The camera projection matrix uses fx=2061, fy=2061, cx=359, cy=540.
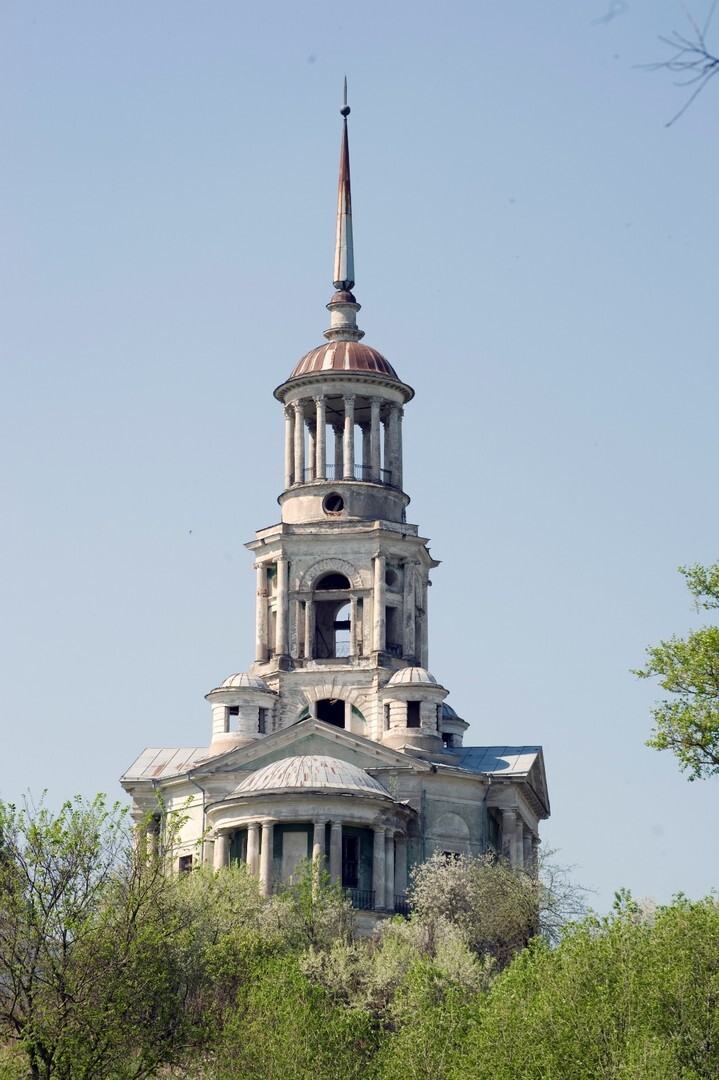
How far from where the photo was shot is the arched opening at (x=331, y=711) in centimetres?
6950

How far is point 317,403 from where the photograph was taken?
72.4 meters

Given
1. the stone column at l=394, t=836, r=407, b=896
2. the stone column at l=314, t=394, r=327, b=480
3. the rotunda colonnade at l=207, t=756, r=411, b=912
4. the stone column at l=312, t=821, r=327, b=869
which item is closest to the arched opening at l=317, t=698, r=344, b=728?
the rotunda colonnade at l=207, t=756, r=411, b=912

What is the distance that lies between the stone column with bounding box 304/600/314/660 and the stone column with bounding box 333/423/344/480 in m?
4.77

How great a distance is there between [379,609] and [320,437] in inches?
264

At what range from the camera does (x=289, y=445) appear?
73.4 m

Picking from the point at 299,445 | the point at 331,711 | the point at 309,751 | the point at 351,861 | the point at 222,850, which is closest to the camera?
the point at 351,861

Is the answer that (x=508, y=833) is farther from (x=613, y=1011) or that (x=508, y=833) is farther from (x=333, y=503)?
(x=613, y=1011)

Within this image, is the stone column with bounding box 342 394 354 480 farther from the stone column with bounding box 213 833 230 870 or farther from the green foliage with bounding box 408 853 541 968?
the green foliage with bounding box 408 853 541 968

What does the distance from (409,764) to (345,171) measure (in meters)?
25.2

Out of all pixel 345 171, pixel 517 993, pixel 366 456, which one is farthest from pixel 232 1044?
pixel 345 171

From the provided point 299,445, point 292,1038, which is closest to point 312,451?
point 299,445

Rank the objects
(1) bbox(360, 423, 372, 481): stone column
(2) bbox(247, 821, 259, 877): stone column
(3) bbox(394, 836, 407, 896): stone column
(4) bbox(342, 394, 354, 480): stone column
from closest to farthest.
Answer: (2) bbox(247, 821, 259, 877): stone column
(3) bbox(394, 836, 407, 896): stone column
(4) bbox(342, 394, 354, 480): stone column
(1) bbox(360, 423, 372, 481): stone column

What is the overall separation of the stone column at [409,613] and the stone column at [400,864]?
325 inches

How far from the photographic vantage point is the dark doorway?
6181cm
